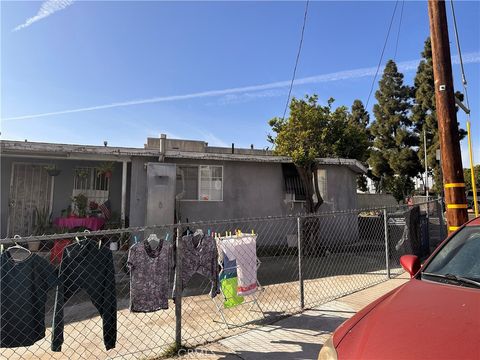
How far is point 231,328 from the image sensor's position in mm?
4859

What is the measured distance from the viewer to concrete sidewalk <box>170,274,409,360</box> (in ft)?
13.1

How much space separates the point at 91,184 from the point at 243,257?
8.05 metres

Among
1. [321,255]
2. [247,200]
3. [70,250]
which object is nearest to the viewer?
[70,250]

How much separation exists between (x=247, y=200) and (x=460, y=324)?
10.4 meters

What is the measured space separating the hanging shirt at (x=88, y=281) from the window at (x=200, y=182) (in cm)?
791

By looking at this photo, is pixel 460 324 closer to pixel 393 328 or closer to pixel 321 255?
pixel 393 328

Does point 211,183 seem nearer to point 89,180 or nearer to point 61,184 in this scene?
point 89,180

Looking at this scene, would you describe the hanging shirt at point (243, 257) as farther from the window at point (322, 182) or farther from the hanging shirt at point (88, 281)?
the window at point (322, 182)

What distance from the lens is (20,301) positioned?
10.6ft

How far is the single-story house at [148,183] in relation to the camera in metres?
10.4

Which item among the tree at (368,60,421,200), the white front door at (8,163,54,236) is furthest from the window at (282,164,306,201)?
the tree at (368,60,421,200)

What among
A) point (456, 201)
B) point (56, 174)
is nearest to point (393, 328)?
point (456, 201)

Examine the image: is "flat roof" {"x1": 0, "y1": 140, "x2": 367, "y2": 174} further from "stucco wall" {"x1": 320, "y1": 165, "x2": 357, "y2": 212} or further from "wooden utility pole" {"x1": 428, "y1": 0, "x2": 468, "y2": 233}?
"wooden utility pole" {"x1": 428, "y1": 0, "x2": 468, "y2": 233}

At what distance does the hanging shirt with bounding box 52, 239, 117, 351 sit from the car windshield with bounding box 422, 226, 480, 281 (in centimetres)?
299
